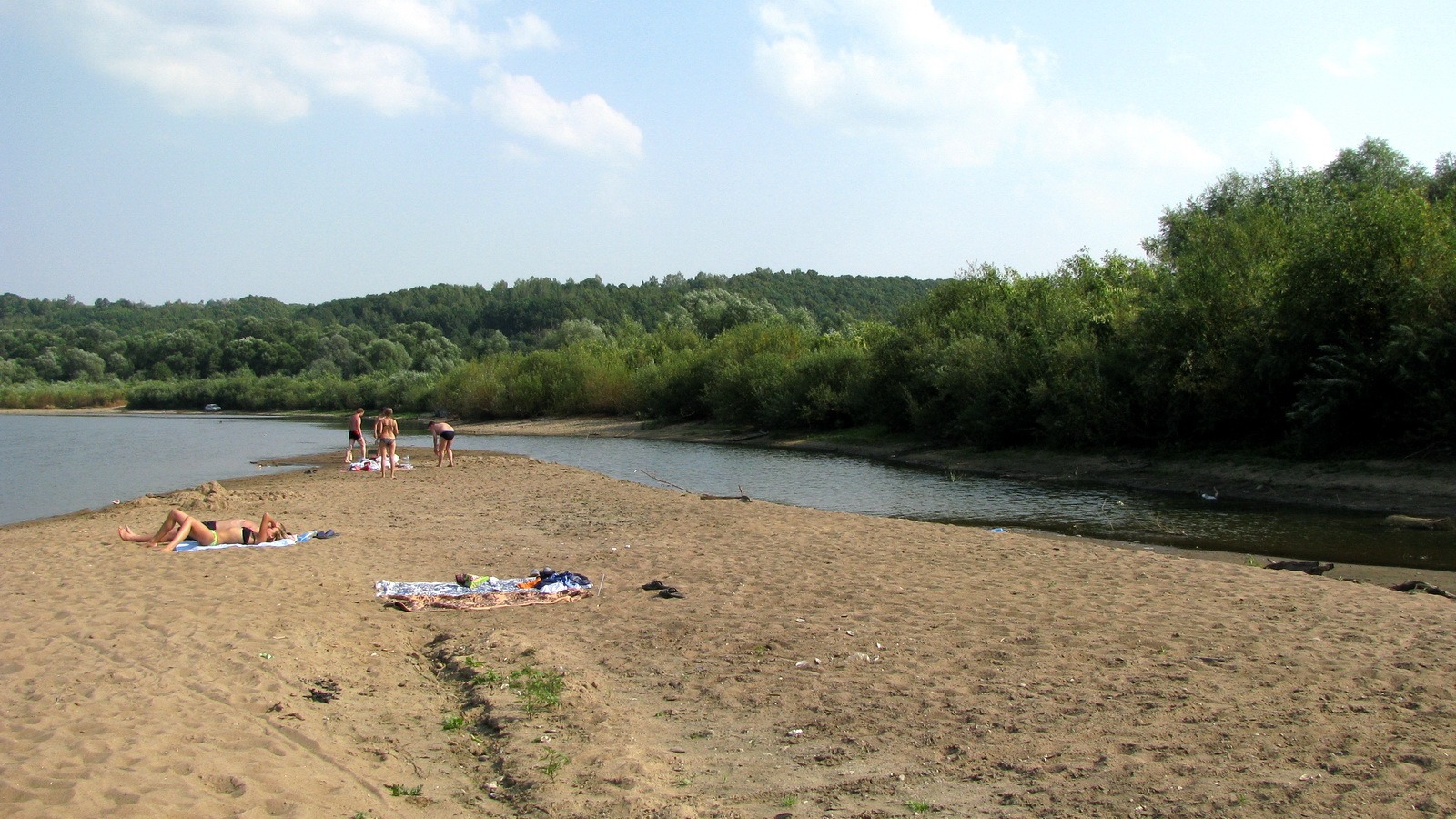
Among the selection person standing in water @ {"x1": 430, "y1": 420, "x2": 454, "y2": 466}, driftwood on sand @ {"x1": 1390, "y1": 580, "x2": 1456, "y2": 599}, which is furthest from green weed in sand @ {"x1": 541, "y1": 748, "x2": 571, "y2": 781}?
person standing in water @ {"x1": 430, "y1": 420, "x2": 454, "y2": 466}

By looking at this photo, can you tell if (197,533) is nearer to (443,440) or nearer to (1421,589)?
(1421,589)

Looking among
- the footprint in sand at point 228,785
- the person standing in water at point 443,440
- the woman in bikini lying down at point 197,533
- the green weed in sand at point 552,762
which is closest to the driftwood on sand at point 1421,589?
the green weed in sand at point 552,762

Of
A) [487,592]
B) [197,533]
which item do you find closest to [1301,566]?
[487,592]

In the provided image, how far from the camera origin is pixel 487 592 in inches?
476

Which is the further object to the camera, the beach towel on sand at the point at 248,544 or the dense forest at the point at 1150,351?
the dense forest at the point at 1150,351

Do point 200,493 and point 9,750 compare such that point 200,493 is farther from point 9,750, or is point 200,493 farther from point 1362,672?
point 1362,672

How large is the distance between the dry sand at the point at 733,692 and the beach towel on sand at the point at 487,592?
27cm

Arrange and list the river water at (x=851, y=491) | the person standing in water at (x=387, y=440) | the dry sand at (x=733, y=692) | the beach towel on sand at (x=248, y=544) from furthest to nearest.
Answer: the person standing in water at (x=387, y=440) < the river water at (x=851, y=491) < the beach towel on sand at (x=248, y=544) < the dry sand at (x=733, y=692)

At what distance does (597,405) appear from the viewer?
86.0 m

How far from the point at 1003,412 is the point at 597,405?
50754 mm

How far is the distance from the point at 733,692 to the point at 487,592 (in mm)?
4661

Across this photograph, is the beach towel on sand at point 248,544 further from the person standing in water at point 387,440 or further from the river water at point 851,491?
the person standing in water at point 387,440

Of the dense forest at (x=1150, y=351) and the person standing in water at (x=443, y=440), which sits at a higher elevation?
the dense forest at (x=1150, y=351)

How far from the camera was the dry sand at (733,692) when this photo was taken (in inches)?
241
